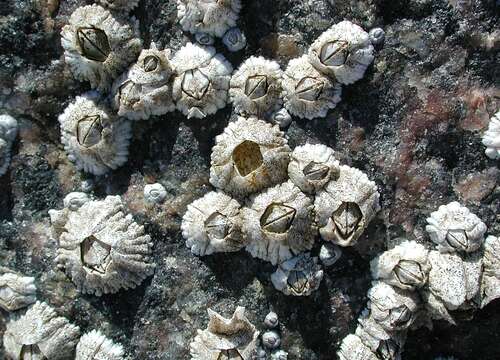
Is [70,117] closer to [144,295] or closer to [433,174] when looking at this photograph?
[144,295]

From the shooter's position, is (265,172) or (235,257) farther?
(235,257)

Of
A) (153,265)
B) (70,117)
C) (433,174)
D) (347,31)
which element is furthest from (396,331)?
(70,117)

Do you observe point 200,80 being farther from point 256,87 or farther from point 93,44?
point 93,44

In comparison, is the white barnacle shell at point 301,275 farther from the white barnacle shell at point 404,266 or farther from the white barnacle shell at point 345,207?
the white barnacle shell at point 404,266

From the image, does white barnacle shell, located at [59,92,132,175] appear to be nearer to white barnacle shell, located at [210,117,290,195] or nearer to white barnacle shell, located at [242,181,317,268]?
white barnacle shell, located at [210,117,290,195]

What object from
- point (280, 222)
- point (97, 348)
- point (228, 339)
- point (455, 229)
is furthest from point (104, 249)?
point (455, 229)

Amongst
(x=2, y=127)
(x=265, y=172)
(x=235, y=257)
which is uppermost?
(x=265, y=172)

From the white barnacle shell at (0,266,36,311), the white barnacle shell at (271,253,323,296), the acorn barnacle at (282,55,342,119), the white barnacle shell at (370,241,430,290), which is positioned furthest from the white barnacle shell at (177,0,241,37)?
the white barnacle shell at (0,266,36,311)
